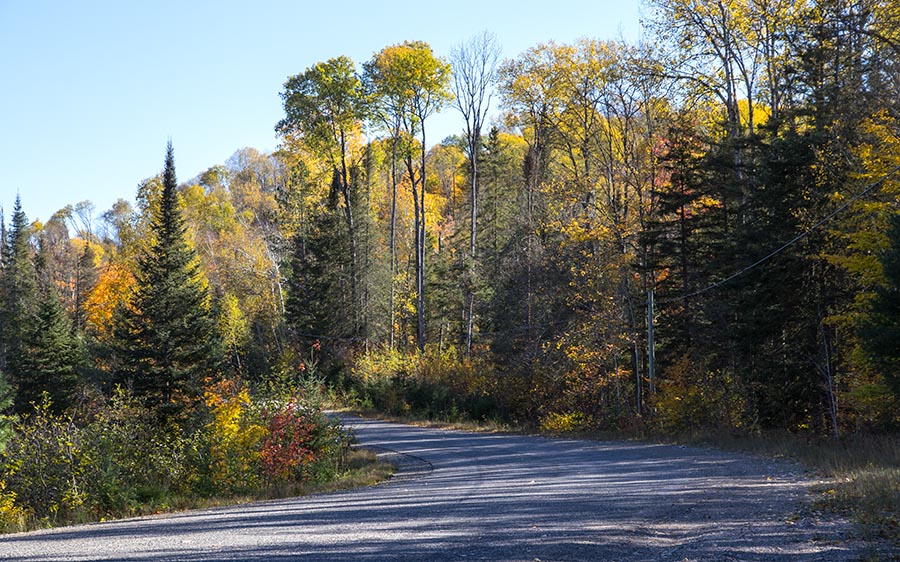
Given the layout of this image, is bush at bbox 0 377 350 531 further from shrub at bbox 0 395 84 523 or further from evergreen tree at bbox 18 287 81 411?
evergreen tree at bbox 18 287 81 411

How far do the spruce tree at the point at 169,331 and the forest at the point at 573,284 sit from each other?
0.11 meters

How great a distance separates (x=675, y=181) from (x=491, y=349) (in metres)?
13.4

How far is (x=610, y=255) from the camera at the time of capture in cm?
3003

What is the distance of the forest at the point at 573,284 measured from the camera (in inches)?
745

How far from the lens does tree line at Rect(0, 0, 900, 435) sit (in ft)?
Result: 67.8

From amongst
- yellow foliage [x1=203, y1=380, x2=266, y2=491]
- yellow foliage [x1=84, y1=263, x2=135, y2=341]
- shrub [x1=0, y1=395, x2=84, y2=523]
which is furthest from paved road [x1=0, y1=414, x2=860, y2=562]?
yellow foliage [x1=84, y1=263, x2=135, y2=341]

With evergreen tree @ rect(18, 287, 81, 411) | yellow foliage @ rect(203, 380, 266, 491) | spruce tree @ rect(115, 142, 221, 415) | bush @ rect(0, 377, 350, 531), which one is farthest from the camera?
evergreen tree @ rect(18, 287, 81, 411)

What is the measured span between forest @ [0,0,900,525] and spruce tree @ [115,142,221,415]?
0.11 meters

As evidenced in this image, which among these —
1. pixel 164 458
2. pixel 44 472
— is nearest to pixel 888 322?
pixel 164 458

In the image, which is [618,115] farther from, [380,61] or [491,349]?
[380,61]

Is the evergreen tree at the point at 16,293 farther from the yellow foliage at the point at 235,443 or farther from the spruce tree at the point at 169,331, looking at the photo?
the yellow foliage at the point at 235,443

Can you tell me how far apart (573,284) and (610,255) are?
1.89 m

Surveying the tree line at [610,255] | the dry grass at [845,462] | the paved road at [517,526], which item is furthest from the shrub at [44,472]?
the dry grass at [845,462]

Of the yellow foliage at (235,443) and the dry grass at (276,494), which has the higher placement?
the yellow foliage at (235,443)
